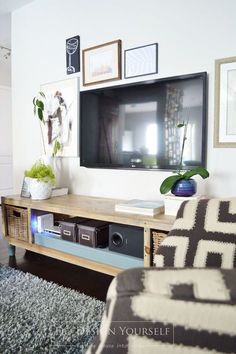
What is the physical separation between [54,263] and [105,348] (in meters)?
1.85

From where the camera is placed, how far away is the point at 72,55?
2.30m

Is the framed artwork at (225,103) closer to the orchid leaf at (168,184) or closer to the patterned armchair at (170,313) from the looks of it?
the orchid leaf at (168,184)

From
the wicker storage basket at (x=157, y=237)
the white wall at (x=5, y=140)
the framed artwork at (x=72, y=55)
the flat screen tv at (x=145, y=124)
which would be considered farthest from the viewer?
the white wall at (x=5, y=140)

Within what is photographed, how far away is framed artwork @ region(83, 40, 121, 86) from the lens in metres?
2.05

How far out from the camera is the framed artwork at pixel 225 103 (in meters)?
1.60

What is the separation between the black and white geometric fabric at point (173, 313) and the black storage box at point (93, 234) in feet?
4.49

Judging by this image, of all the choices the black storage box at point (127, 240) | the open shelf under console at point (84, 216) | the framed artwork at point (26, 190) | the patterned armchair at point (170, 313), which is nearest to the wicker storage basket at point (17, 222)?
the open shelf under console at point (84, 216)

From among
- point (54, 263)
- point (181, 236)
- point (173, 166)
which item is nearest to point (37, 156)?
point (54, 263)

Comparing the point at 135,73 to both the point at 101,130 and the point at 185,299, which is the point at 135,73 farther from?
the point at 185,299

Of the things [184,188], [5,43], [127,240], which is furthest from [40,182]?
[5,43]

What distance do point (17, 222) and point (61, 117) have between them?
92 cm

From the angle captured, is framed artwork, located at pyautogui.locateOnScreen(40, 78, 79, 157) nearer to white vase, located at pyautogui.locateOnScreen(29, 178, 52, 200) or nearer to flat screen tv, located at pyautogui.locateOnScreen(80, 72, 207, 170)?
flat screen tv, located at pyautogui.locateOnScreen(80, 72, 207, 170)

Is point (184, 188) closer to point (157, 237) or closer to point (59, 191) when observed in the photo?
point (157, 237)

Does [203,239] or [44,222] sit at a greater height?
[203,239]
